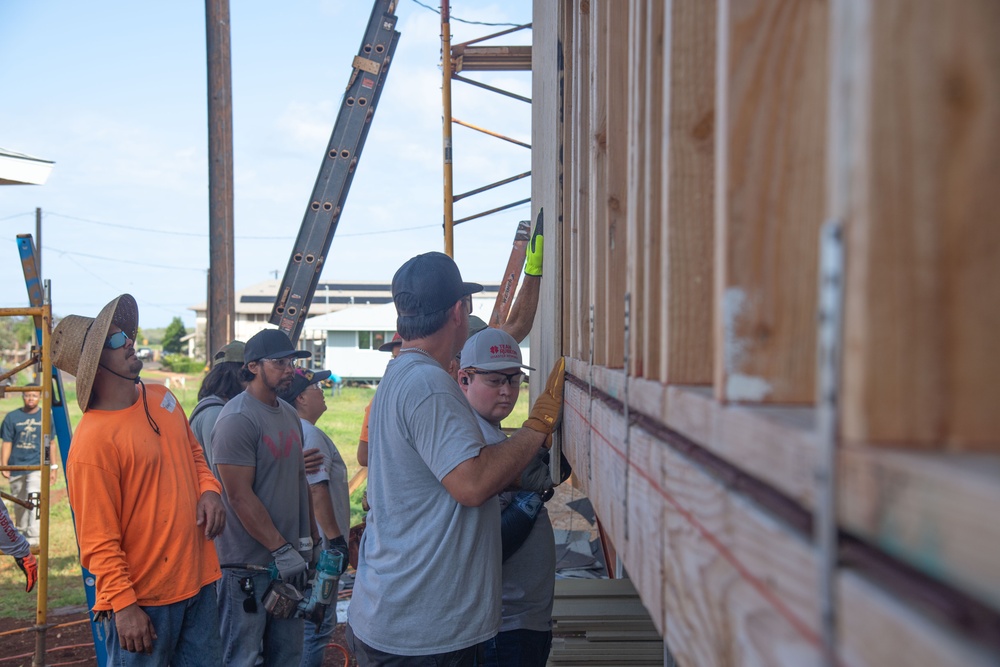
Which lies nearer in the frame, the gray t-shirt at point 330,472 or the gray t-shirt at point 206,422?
the gray t-shirt at point 206,422

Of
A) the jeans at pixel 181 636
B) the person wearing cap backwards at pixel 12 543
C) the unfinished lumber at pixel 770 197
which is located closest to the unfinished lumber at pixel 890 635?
the unfinished lumber at pixel 770 197

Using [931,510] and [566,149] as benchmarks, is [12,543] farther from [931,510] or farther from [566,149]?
[931,510]

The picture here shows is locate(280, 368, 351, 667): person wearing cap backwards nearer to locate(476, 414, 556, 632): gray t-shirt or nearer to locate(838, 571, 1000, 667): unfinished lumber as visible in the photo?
locate(476, 414, 556, 632): gray t-shirt

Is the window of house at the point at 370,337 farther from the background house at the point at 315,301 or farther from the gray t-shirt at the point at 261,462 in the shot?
the gray t-shirt at the point at 261,462

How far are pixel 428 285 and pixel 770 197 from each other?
6.80 feet

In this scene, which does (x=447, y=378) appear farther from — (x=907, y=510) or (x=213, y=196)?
(x=213, y=196)

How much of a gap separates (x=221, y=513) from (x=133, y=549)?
413 millimetres

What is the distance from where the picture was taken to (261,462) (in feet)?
13.9

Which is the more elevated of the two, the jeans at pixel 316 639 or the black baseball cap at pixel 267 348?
the black baseball cap at pixel 267 348

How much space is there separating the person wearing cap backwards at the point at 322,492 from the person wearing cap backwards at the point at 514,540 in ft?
6.00

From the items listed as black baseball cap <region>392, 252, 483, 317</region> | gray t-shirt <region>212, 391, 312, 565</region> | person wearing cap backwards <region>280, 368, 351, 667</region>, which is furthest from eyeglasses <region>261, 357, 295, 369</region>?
black baseball cap <region>392, 252, 483, 317</region>

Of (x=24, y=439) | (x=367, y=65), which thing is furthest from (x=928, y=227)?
(x=24, y=439)

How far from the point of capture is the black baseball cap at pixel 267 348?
14.8ft

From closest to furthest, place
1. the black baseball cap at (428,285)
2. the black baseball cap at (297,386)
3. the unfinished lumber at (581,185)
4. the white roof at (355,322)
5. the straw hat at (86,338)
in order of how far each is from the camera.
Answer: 1. the unfinished lumber at (581,185)
2. the black baseball cap at (428,285)
3. the straw hat at (86,338)
4. the black baseball cap at (297,386)
5. the white roof at (355,322)
